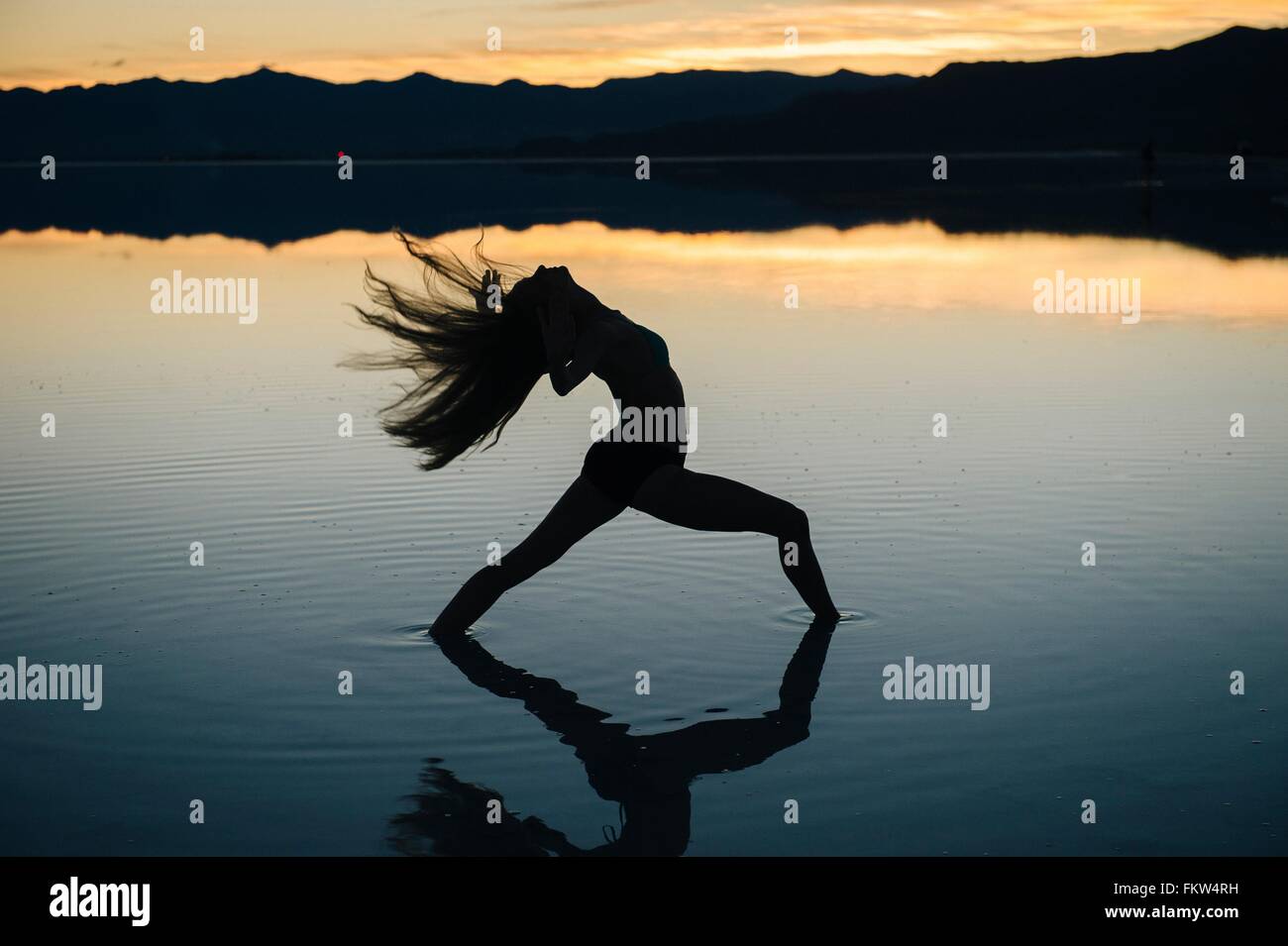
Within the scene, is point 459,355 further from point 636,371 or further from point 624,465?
point 624,465

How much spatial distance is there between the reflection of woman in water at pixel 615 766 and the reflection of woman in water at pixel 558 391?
1.74ft

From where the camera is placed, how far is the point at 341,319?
21.7 m

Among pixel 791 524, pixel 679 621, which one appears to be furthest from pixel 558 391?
pixel 679 621

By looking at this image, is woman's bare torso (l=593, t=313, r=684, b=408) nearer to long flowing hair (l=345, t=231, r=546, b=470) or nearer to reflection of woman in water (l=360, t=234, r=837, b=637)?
reflection of woman in water (l=360, t=234, r=837, b=637)

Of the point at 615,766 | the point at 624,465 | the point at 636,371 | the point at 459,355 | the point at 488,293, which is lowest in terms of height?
the point at 615,766

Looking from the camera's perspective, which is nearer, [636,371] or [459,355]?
[636,371]

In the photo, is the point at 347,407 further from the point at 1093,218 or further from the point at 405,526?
the point at 1093,218

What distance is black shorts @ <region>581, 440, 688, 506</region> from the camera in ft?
26.0

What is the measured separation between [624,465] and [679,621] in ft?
3.11

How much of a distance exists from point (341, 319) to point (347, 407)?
21.7ft

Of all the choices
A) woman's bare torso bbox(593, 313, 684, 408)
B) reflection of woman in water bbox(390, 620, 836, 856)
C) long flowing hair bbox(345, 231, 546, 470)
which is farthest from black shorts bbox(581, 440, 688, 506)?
reflection of woman in water bbox(390, 620, 836, 856)

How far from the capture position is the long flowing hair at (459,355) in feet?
27.6

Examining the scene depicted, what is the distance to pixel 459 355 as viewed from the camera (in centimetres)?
848
